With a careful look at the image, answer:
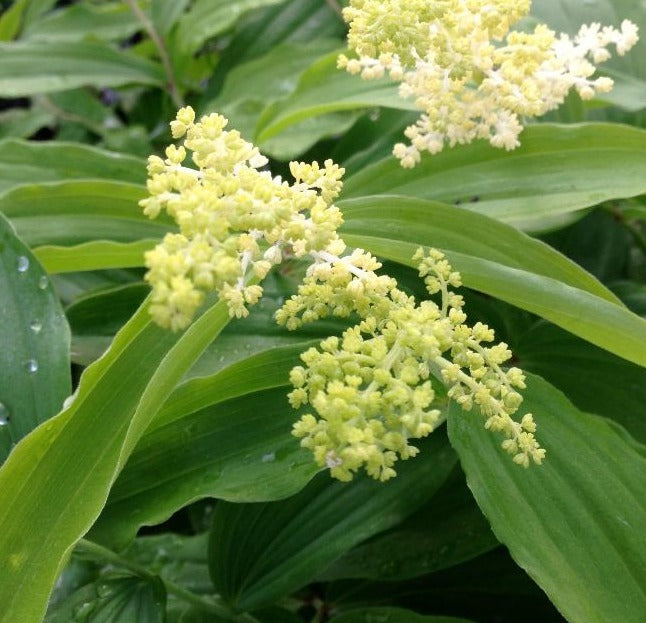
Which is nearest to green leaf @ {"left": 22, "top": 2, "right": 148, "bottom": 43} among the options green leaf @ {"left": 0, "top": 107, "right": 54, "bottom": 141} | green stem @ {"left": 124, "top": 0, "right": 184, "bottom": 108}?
green stem @ {"left": 124, "top": 0, "right": 184, "bottom": 108}

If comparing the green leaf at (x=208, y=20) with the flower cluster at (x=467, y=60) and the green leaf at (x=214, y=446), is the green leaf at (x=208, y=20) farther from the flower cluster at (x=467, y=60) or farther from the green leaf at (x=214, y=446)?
the green leaf at (x=214, y=446)

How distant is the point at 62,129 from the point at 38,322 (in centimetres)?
127

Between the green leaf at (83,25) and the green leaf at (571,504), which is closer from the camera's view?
the green leaf at (571,504)

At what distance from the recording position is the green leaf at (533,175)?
1.01 metres

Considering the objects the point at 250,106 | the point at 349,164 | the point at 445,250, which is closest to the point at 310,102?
the point at 349,164

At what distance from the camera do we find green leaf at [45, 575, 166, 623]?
36.7 inches

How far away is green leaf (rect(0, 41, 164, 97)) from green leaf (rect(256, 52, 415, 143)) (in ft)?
1.90

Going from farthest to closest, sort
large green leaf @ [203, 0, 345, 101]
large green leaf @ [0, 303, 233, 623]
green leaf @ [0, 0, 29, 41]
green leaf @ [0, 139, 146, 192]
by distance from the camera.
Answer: green leaf @ [0, 0, 29, 41] → large green leaf @ [203, 0, 345, 101] → green leaf @ [0, 139, 146, 192] → large green leaf @ [0, 303, 233, 623]

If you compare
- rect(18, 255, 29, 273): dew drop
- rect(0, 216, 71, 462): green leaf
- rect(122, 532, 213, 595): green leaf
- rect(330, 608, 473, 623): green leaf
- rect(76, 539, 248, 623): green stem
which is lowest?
rect(122, 532, 213, 595): green leaf

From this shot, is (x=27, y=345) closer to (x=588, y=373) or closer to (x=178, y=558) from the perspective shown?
(x=178, y=558)

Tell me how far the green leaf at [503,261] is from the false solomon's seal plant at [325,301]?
0.09 metres

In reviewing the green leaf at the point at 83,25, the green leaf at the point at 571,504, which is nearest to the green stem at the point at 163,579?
the green leaf at the point at 571,504

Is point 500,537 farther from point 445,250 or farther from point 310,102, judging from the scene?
point 310,102

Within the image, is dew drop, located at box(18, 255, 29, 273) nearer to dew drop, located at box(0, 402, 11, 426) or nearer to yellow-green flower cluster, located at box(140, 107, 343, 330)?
dew drop, located at box(0, 402, 11, 426)
